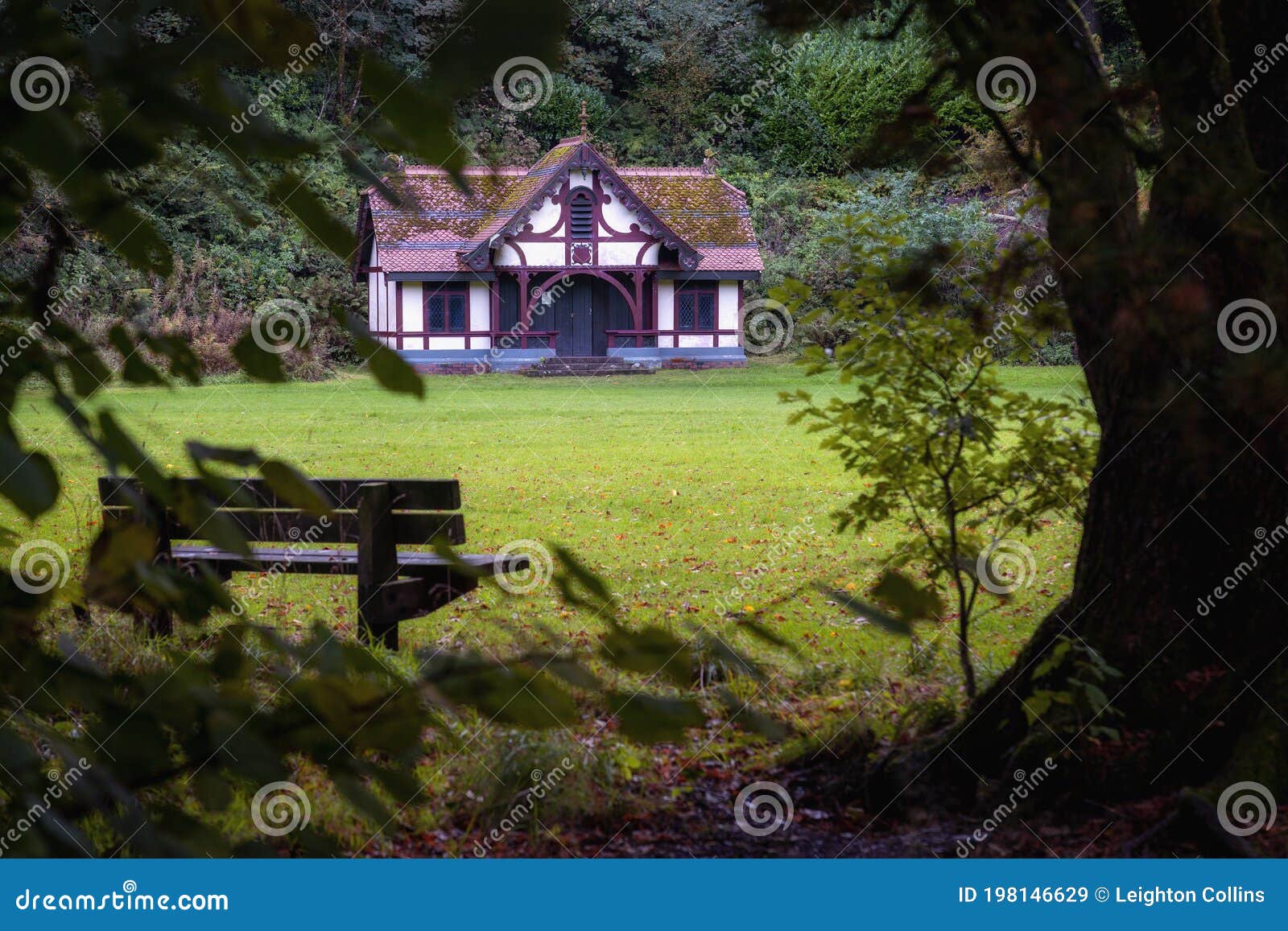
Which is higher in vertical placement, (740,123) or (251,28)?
(740,123)

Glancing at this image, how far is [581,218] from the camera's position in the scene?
55.5 ft

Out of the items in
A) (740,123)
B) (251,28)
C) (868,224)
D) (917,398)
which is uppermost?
(740,123)

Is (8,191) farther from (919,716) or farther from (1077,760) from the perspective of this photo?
(919,716)

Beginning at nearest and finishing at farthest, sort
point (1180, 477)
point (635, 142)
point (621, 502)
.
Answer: point (1180, 477), point (621, 502), point (635, 142)

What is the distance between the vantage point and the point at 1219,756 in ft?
7.95

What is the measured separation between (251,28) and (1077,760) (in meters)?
2.40

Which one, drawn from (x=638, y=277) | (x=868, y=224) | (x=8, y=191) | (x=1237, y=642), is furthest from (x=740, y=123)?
(x=8, y=191)

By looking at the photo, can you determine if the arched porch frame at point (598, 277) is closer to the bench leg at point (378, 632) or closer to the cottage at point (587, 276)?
the cottage at point (587, 276)

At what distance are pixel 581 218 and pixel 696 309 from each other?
219cm

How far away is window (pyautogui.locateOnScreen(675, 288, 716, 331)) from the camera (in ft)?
56.3

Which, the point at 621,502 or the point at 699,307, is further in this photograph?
the point at 699,307

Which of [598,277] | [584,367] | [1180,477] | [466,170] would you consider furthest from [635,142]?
[466,170]

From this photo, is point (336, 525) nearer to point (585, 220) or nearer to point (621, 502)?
point (621, 502)

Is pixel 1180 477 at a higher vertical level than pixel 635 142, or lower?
lower
